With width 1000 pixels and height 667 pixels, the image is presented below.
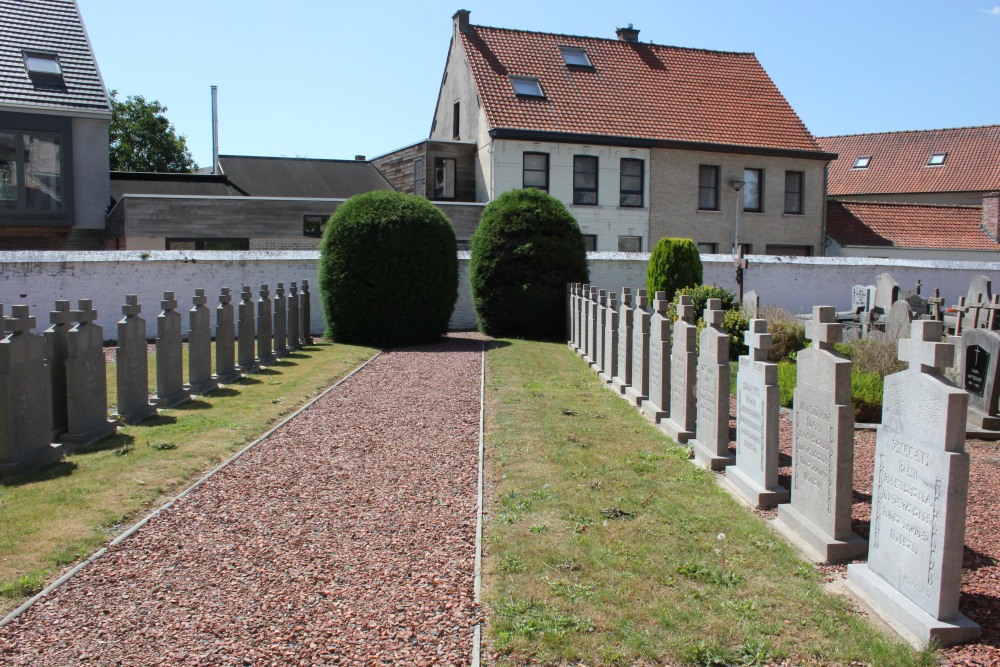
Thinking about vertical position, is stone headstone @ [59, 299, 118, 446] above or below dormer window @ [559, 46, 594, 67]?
below

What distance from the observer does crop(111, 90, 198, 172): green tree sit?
5512 centimetres

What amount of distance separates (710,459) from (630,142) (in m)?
24.3

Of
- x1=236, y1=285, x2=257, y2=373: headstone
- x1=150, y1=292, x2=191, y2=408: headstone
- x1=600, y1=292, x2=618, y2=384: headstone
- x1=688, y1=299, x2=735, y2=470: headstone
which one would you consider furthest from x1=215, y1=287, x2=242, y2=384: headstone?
x1=688, y1=299, x2=735, y2=470: headstone

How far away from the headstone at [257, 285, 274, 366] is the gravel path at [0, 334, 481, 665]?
290 inches

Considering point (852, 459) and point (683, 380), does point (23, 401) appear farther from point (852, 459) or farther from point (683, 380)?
point (852, 459)

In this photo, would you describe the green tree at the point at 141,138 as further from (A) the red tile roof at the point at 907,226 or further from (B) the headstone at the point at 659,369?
(B) the headstone at the point at 659,369

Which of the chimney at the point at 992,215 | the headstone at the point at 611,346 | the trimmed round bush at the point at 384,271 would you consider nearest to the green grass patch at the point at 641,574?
the headstone at the point at 611,346

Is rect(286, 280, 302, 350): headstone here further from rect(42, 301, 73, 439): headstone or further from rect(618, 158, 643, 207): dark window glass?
rect(618, 158, 643, 207): dark window glass

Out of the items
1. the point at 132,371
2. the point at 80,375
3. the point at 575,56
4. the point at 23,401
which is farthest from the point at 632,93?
the point at 23,401

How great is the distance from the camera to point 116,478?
7645 mm

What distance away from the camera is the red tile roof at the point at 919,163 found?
42812mm

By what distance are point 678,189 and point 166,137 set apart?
126ft

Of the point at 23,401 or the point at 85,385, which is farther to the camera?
the point at 85,385

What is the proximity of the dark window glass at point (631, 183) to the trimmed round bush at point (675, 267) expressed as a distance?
952 cm
